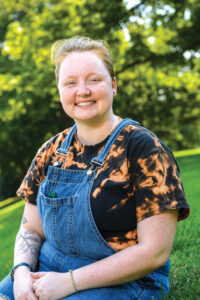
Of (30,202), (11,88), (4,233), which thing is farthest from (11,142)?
(30,202)

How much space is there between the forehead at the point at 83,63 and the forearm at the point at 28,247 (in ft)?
3.55

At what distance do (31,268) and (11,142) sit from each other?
15.3 meters

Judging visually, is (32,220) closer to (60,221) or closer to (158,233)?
(60,221)

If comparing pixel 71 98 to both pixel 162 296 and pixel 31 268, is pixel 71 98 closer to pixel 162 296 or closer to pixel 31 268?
pixel 31 268

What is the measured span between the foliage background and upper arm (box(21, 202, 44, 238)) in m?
8.19

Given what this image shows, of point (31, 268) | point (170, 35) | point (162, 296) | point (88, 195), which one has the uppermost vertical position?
point (170, 35)

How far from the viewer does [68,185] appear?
1924 millimetres

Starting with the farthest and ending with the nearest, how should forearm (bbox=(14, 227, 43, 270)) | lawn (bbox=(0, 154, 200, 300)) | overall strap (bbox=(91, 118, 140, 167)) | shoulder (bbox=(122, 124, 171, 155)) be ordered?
1. lawn (bbox=(0, 154, 200, 300))
2. forearm (bbox=(14, 227, 43, 270))
3. overall strap (bbox=(91, 118, 140, 167))
4. shoulder (bbox=(122, 124, 171, 155))

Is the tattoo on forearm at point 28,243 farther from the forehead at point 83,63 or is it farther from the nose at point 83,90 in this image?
the forehead at point 83,63

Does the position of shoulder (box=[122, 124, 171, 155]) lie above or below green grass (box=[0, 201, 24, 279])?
above

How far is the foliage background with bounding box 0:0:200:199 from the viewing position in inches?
413

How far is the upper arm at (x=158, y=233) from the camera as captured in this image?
164 centimetres

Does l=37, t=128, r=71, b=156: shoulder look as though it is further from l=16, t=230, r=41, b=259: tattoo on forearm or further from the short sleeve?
the short sleeve

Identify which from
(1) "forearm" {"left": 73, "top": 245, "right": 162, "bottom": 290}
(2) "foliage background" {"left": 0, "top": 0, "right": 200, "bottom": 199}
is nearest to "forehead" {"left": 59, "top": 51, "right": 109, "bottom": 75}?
(1) "forearm" {"left": 73, "top": 245, "right": 162, "bottom": 290}
